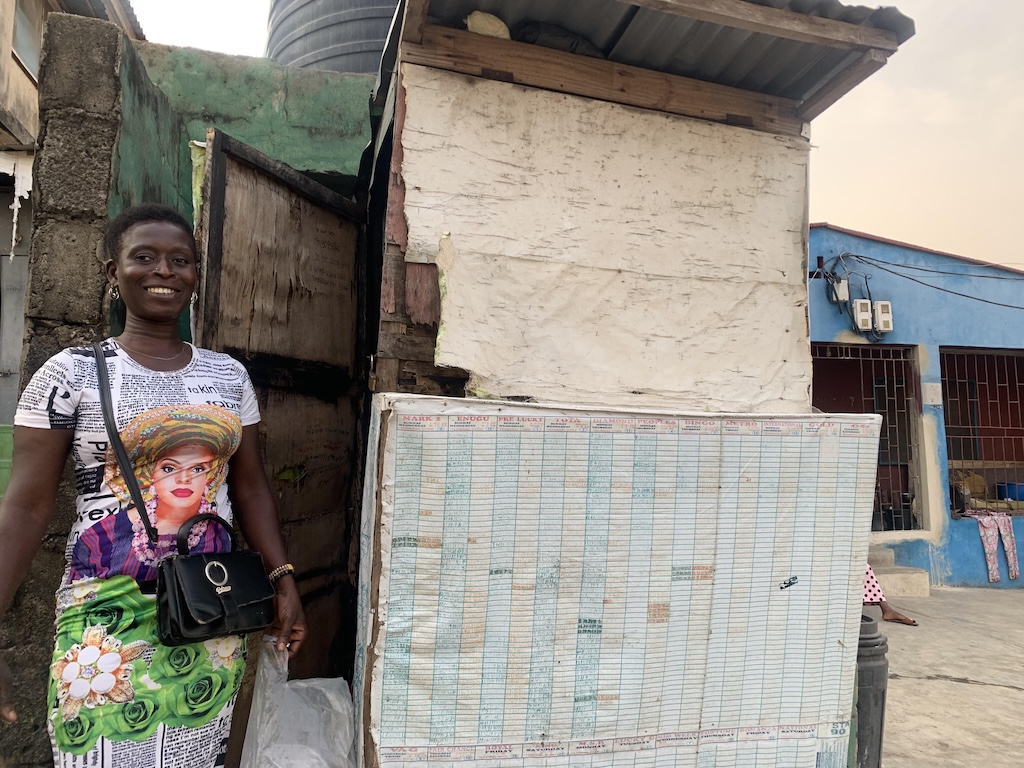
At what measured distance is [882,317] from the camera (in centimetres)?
764

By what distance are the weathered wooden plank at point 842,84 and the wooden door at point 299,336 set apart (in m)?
2.17

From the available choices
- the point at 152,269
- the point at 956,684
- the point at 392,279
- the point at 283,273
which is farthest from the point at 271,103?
the point at 956,684

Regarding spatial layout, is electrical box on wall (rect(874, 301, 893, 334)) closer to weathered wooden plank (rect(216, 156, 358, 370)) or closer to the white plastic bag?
weathered wooden plank (rect(216, 156, 358, 370))

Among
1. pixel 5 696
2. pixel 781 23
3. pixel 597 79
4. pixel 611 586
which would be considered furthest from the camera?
pixel 597 79

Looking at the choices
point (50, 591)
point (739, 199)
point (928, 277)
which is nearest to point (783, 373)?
point (739, 199)

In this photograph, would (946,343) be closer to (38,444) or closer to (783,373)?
(783,373)

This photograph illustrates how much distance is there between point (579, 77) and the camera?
8.45 feet

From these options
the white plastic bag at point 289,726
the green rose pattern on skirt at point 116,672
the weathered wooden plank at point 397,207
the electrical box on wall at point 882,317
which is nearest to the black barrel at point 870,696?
the white plastic bag at point 289,726

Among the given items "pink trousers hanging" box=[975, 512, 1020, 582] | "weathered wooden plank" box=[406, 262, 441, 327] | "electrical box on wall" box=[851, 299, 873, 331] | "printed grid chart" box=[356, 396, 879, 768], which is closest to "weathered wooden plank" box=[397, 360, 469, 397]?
"weathered wooden plank" box=[406, 262, 441, 327]

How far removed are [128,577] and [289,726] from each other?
0.85m

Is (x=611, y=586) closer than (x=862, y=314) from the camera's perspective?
Yes

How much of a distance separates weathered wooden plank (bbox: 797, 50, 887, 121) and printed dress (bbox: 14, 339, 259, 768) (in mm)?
2577

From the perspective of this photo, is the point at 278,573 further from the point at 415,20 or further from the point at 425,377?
the point at 415,20

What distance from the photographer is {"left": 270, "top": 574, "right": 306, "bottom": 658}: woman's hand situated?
186cm
